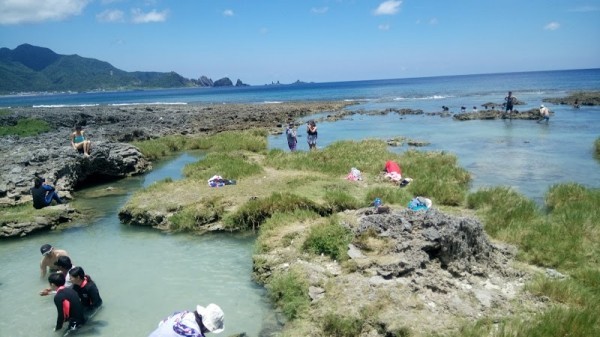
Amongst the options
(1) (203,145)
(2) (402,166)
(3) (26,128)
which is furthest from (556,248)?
(3) (26,128)

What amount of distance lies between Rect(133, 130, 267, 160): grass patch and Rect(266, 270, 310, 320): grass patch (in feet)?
60.8

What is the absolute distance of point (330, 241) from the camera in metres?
10.3

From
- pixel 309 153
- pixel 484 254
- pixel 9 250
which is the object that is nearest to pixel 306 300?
pixel 484 254

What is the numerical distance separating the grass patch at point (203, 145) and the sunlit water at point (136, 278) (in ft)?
43.5

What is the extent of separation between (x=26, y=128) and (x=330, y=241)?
125 ft

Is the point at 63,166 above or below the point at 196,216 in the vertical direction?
above

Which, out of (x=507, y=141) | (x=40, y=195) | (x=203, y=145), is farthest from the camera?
(x=203, y=145)

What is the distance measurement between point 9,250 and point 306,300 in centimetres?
1013

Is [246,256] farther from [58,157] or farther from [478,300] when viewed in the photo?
[58,157]

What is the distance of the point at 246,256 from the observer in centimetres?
1197

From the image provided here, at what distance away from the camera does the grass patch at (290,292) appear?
857cm

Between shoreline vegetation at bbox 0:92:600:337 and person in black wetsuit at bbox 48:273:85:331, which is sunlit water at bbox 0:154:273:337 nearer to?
person in black wetsuit at bbox 48:273:85:331

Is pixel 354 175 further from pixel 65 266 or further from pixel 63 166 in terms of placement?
pixel 63 166

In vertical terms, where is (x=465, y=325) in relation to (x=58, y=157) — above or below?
below
